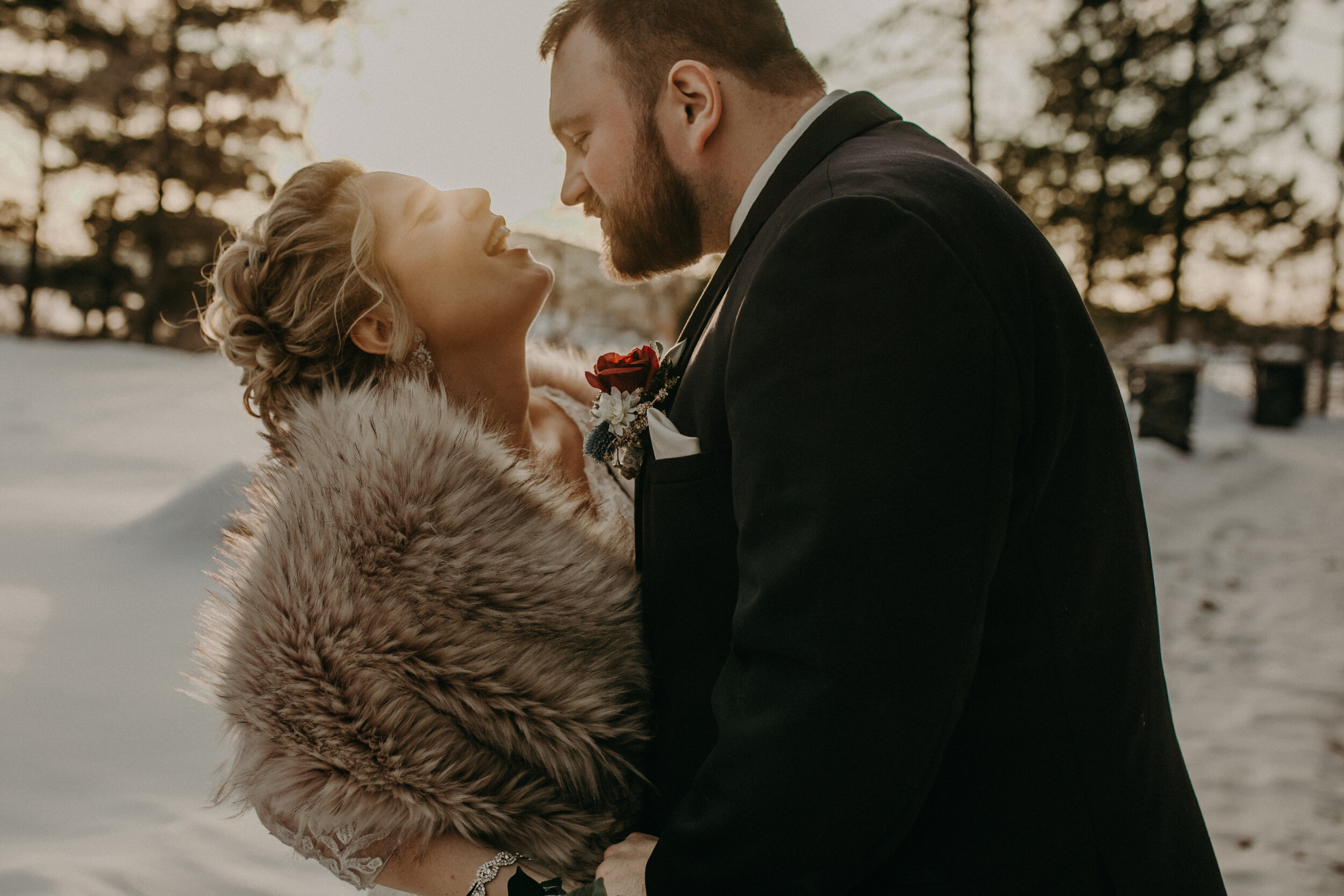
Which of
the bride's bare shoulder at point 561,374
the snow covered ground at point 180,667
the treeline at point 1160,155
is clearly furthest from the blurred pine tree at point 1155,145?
the bride's bare shoulder at point 561,374

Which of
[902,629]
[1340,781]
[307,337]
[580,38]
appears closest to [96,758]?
[307,337]

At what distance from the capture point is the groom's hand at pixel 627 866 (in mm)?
1127

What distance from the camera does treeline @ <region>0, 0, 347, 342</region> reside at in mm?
15977

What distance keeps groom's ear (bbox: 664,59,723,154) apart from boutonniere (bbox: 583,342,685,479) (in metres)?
0.43

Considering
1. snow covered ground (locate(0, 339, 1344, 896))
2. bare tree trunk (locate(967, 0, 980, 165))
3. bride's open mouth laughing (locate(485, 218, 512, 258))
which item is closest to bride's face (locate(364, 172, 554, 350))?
bride's open mouth laughing (locate(485, 218, 512, 258))

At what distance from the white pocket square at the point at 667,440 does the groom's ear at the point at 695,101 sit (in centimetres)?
63

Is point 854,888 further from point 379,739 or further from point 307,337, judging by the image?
point 307,337

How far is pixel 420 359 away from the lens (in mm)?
2336

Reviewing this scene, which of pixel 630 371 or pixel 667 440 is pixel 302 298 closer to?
pixel 630 371

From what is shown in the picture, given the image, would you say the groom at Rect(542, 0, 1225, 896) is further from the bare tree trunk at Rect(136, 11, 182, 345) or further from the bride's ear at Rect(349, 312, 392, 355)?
the bare tree trunk at Rect(136, 11, 182, 345)

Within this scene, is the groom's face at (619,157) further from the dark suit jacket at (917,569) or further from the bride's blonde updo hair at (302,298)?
the bride's blonde updo hair at (302,298)

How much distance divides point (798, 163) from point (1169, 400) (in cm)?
1145

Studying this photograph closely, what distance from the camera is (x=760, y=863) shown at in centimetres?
94

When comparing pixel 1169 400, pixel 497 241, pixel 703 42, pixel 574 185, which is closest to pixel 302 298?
pixel 497 241
